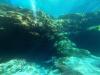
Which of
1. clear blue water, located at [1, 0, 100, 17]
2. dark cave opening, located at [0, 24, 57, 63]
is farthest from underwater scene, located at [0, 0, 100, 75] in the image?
clear blue water, located at [1, 0, 100, 17]

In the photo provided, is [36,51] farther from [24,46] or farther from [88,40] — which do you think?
[88,40]

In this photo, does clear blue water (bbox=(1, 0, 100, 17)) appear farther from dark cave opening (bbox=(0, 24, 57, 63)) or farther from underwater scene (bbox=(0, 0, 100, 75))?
dark cave opening (bbox=(0, 24, 57, 63))

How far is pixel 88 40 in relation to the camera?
1292 centimetres

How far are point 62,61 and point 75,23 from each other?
590cm

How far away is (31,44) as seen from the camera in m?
8.97

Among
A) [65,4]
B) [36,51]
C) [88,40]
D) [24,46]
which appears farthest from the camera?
[65,4]

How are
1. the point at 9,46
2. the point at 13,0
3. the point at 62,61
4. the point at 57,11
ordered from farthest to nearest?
the point at 57,11 → the point at 13,0 → the point at 62,61 → the point at 9,46

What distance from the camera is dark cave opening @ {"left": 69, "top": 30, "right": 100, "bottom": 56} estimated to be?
12.6 metres

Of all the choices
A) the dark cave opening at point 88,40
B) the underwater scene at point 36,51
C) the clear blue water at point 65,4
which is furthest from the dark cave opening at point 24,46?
the clear blue water at point 65,4

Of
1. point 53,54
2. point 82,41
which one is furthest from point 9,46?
point 82,41

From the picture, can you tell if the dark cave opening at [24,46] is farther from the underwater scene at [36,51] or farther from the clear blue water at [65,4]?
the clear blue water at [65,4]

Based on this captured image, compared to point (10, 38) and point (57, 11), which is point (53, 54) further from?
point (57, 11)

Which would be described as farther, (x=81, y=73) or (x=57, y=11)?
(x=57, y=11)

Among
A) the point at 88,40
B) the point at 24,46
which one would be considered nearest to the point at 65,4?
the point at 88,40
